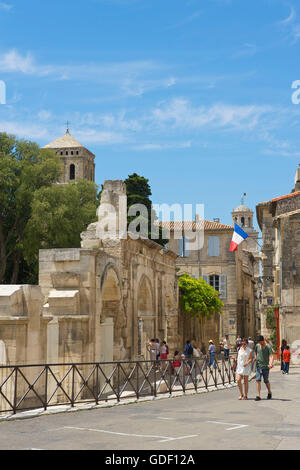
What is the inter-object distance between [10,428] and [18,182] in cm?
2968

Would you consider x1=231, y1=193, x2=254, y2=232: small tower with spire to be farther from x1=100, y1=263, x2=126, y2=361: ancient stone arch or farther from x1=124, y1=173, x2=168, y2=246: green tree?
x1=100, y1=263, x2=126, y2=361: ancient stone arch

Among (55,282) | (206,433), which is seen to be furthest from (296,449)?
(55,282)

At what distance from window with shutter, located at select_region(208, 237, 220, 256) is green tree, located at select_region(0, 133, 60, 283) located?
→ 13.5 metres

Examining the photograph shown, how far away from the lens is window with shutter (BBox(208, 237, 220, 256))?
45.6 m

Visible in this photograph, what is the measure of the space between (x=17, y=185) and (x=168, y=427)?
30.5 m

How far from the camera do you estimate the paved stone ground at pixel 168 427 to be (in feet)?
24.0

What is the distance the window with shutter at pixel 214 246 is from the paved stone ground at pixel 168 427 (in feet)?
109

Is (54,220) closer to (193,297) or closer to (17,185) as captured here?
(17,185)

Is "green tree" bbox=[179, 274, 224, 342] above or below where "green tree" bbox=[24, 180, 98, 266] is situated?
below

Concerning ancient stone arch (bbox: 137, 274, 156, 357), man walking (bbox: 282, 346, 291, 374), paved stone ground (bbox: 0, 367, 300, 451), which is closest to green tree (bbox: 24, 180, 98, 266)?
ancient stone arch (bbox: 137, 274, 156, 357)

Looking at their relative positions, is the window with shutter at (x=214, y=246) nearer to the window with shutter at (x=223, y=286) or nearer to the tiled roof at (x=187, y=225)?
the tiled roof at (x=187, y=225)

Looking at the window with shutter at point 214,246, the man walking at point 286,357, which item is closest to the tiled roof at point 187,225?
the window with shutter at point 214,246

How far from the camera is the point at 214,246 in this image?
45719 mm
